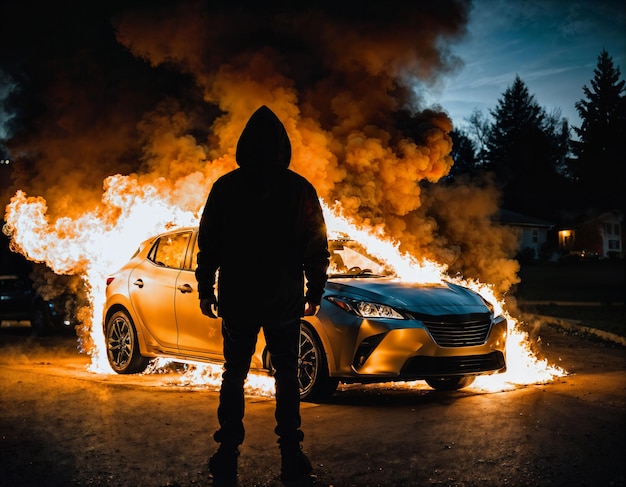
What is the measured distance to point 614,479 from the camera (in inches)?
181

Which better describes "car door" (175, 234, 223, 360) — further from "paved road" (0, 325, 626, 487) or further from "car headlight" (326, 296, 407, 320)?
"car headlight" (326, 296, 407, 320)

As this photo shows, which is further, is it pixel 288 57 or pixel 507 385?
pixel 288 57

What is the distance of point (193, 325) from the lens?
26.4 ft

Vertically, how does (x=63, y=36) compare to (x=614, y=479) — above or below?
above

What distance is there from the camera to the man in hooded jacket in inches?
179

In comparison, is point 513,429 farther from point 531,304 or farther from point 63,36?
point 531,304

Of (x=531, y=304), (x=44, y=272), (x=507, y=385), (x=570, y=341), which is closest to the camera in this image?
(x=507, y=385)

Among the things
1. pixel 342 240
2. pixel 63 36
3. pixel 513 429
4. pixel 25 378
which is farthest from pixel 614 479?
pixel 63 36

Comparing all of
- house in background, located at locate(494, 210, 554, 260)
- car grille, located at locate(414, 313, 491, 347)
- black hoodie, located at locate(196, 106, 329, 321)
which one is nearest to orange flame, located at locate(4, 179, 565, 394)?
car grille, located at locate(414, 313, 491, 347)

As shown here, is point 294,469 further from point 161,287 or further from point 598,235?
point 598,235

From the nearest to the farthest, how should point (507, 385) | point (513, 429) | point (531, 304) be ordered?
point (513, 429) → point (507, 385) → point (531, 304)

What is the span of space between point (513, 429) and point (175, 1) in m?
9.77

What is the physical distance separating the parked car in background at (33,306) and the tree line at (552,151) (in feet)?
197

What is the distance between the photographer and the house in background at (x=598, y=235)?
6819cm
